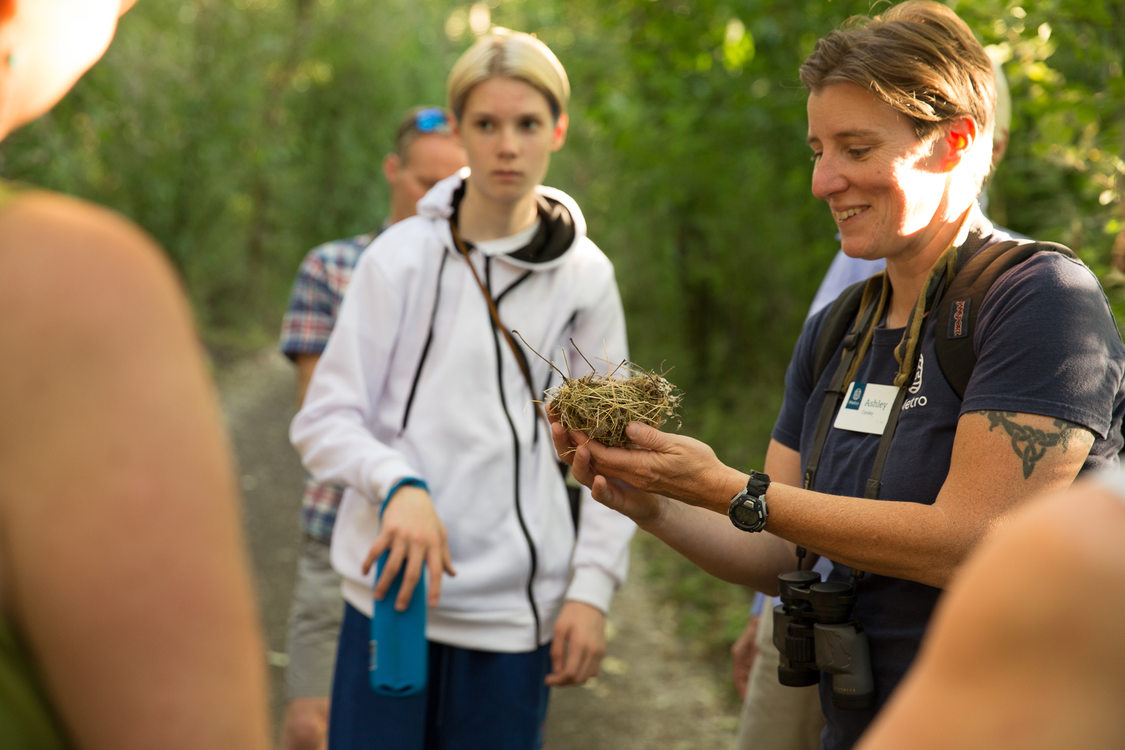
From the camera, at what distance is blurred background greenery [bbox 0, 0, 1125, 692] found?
165 inches

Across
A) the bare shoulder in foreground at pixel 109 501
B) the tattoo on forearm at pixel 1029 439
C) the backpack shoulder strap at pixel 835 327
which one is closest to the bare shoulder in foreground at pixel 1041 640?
the bare shoulder in foreground at pixel 109 501

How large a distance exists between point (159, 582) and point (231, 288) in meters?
18.0

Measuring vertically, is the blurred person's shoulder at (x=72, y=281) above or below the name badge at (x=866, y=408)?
above

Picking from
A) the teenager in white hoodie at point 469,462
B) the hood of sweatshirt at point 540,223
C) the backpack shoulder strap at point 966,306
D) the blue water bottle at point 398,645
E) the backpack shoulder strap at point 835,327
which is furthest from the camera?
the hood of sweatshirt at point 540,223

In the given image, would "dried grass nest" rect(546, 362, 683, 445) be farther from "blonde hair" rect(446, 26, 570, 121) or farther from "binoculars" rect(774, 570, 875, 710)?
"blonde hair" rect(446, 26, 570, 121)

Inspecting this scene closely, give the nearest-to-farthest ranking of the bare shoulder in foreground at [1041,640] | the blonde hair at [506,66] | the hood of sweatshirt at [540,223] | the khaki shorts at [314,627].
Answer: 1. the bare shoulder in foreground at [1041,640]
2. the hood of sweatshirt at [540,223]
3. the blonde hair at [506,66]
4. the khaki shorts at [314,627]

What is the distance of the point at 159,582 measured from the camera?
36.9 inches

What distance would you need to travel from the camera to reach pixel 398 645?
2.74m

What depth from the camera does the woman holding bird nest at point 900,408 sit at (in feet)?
6.37

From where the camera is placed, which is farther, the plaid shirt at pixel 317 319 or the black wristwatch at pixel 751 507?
the plaid shirt at pixel 317 319

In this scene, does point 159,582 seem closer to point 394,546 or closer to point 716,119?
point 394,546

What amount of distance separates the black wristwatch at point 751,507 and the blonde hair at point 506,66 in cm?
176

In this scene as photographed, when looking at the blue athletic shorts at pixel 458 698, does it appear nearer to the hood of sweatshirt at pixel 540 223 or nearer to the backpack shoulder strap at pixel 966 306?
the hood of sweatshirt at pixel 540 223

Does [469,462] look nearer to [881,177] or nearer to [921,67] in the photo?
[881,177]
